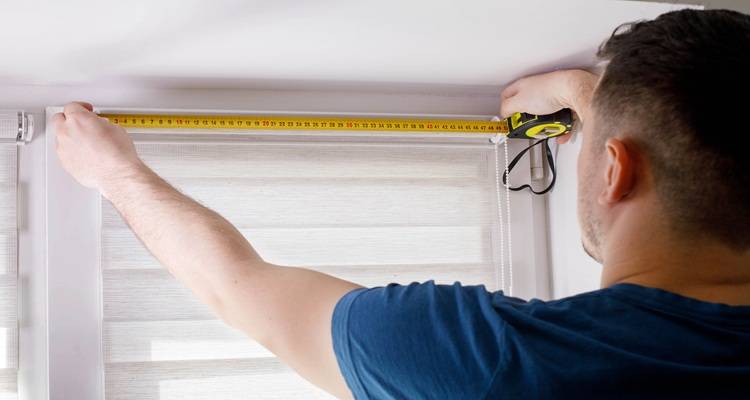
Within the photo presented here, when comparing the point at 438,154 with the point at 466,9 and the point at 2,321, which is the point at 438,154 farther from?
the point at 2,321

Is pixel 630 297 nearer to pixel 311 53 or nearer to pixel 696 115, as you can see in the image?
pixel 696 115

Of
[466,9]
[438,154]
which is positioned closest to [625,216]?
[466,9]

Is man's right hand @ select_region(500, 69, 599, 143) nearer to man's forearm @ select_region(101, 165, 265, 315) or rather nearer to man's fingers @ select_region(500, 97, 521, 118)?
man's fingers @ select_region(500, 97, 521, 118)

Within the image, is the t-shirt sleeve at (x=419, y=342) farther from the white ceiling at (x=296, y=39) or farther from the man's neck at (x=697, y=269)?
the white ceiling at (x=296, y=39)

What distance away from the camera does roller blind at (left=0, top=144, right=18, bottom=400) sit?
5.52 ft

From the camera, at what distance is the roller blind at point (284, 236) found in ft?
5.75

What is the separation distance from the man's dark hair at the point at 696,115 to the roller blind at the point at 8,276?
127 cm

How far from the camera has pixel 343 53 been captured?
1.64 metres

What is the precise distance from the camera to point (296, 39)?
1545 mm

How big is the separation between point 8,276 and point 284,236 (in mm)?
585

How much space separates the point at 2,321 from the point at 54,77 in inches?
20.5

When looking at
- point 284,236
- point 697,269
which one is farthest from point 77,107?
point 697,269

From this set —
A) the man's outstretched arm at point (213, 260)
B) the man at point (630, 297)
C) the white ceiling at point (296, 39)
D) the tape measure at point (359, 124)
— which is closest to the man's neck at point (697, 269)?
the man at point (630, 297)

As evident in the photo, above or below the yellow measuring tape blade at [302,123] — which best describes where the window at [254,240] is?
below
